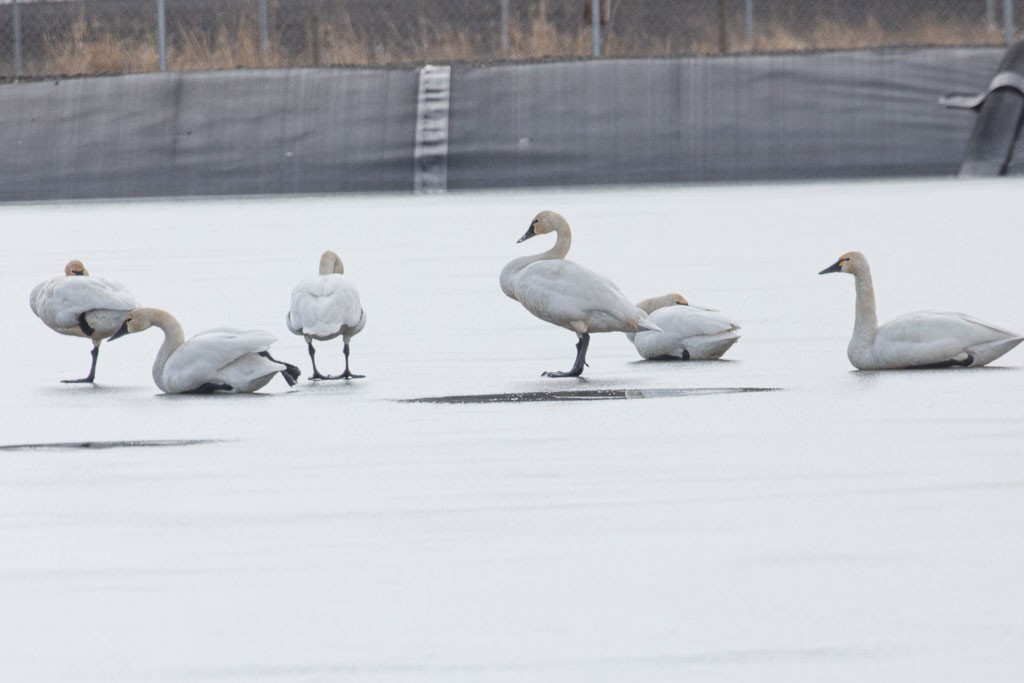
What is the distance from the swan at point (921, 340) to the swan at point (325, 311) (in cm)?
205

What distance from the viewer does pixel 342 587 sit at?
4.38 m

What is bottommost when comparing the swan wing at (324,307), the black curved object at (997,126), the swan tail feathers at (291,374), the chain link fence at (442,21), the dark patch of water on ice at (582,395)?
the dark patch of water on ice at (582,395)

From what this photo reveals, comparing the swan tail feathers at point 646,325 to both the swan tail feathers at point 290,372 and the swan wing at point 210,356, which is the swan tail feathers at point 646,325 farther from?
the swan wing at point 210,356

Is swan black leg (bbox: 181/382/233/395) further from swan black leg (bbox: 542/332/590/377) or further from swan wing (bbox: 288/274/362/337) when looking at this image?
swan black leg (bbox: 542/332/590/377)

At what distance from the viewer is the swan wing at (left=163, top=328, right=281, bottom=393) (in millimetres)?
7730

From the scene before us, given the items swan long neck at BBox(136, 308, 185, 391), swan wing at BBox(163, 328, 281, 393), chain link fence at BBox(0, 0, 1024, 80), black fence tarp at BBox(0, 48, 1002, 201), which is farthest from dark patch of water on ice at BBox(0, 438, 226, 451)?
chain link fence at BBox(0, 0, 1024, 80)

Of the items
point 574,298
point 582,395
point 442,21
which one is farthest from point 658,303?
point 442,21

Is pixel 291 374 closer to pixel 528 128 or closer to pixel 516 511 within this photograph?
pixel 516 511

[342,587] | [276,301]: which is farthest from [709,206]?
[342,587]

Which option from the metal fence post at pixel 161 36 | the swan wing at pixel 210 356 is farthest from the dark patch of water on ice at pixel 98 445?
the metal fence post at pixel 161 36

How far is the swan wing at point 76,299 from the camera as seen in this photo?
8.46 meters

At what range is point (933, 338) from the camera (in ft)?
26.3

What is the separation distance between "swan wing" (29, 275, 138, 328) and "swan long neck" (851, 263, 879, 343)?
3021mm

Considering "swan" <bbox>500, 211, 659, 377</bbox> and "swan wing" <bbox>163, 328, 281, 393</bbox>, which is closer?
"swan wing" <bbox>163, 328, 281, 393</bbox>
